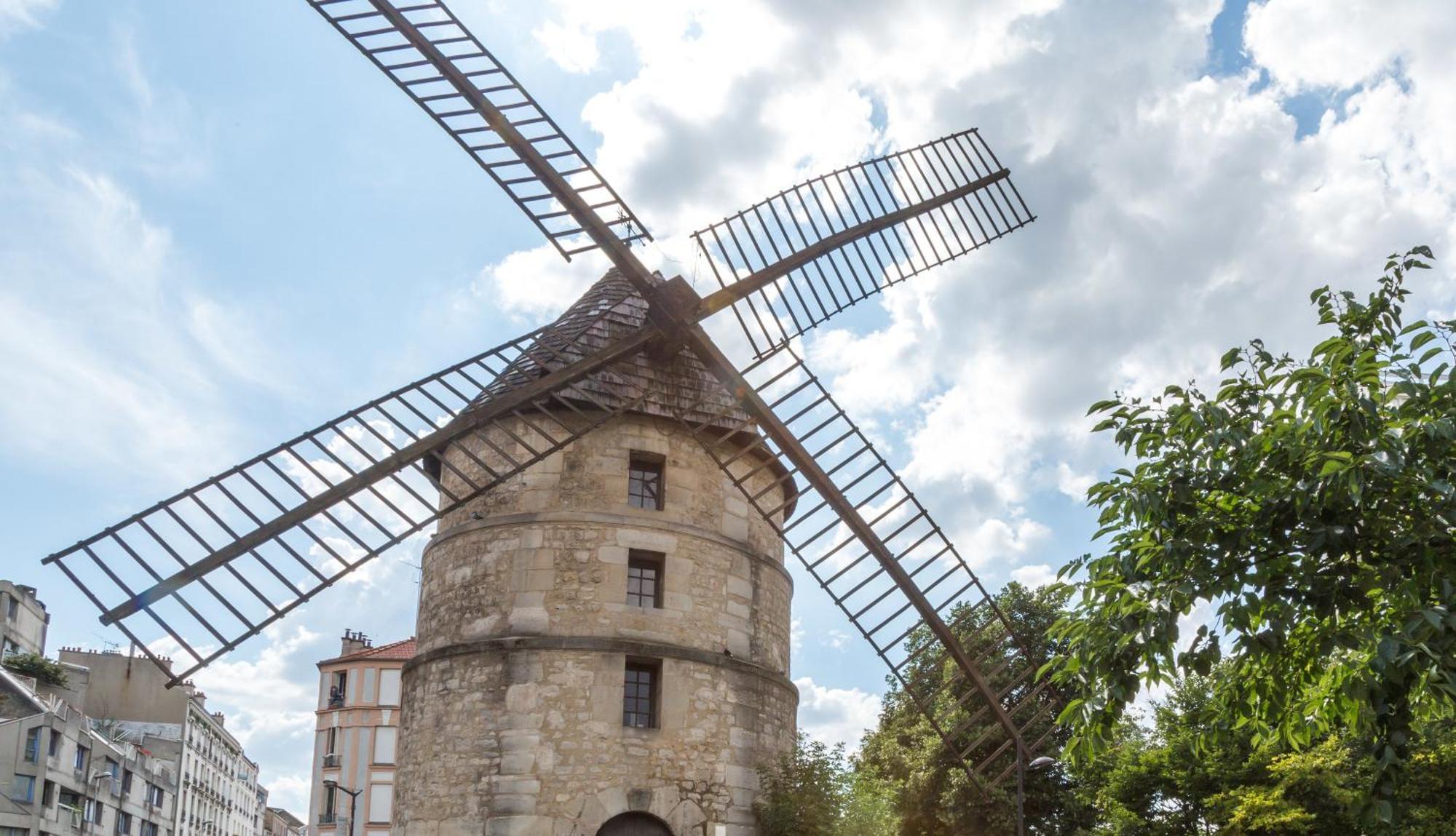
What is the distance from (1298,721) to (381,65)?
44.2ft

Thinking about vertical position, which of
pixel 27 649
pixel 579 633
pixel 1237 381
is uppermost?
pixel 27 649

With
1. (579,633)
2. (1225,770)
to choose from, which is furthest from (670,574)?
(1225,770)

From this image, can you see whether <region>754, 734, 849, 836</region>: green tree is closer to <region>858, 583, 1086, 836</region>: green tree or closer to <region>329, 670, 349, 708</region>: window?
<region>858, 583, 1086, 836</region>: green tree

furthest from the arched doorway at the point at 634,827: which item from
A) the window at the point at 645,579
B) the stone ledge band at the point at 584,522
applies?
the stone ledge band at the point at 584,522

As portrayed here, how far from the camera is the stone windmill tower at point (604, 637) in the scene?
1512cm

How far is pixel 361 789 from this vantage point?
56312 mm

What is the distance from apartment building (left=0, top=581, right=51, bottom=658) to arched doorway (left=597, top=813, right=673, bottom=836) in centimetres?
4623

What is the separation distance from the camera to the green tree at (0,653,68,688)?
51.8m

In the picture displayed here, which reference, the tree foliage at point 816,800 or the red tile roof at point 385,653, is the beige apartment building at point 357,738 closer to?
the red tile roof at point 385,653

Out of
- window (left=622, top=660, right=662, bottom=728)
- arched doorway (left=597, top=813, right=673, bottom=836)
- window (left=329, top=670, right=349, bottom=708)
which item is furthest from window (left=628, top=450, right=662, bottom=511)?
window (left=329, top=670, right=349, bottom=708)

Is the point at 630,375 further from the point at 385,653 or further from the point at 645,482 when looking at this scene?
the point at 385,653

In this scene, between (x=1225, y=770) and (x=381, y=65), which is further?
(x=1225, y=770)

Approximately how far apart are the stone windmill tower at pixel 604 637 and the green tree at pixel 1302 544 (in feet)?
23.5

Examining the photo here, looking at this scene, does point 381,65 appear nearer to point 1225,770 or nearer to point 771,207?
point 771,207
